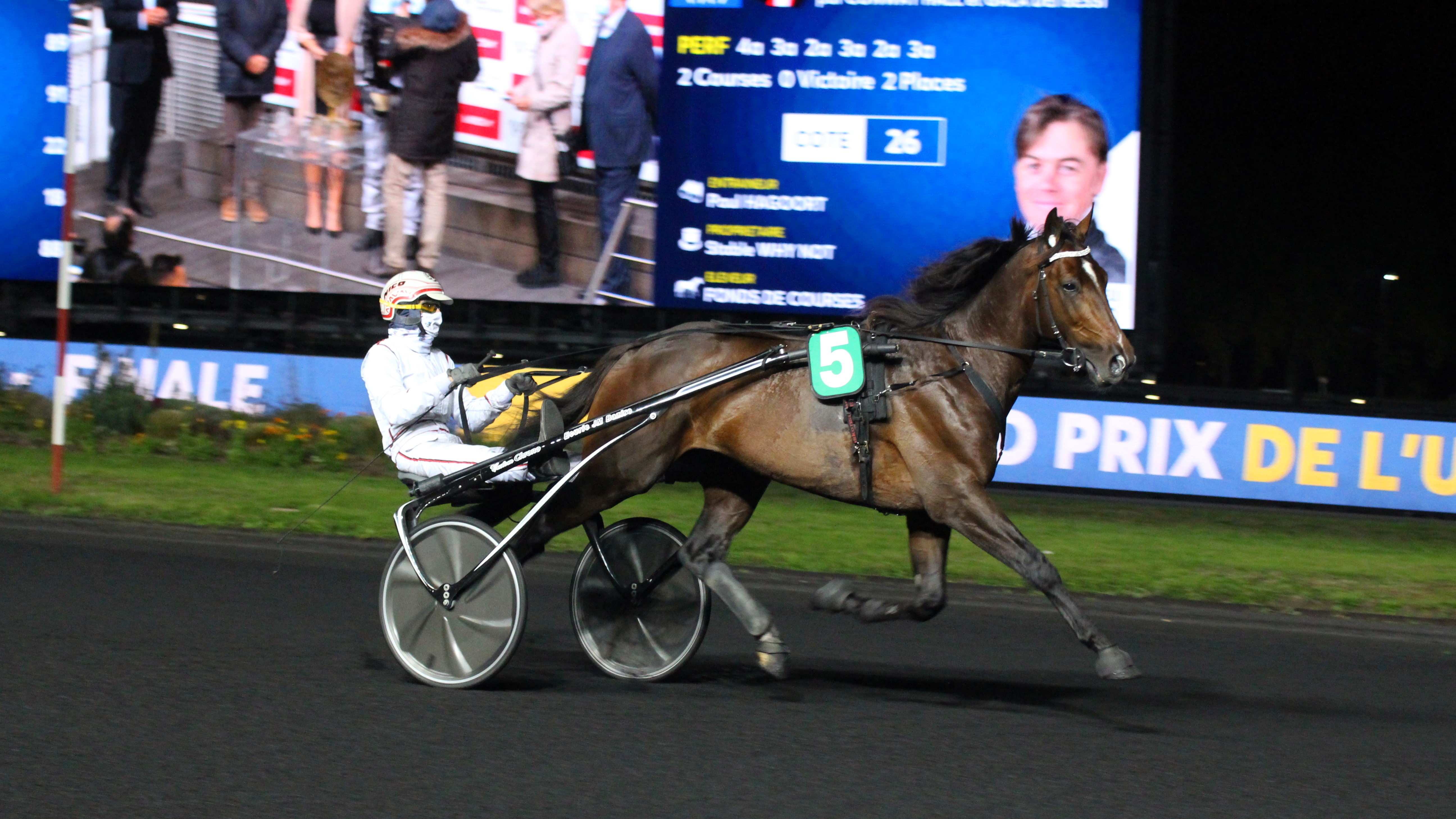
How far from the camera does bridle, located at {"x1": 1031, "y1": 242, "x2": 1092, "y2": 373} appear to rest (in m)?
5.80

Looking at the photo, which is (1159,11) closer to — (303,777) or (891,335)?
(891,335)

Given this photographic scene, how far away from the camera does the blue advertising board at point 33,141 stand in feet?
49.7

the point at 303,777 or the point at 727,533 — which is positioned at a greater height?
the point at 727,533

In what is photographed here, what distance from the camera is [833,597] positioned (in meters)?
5.92

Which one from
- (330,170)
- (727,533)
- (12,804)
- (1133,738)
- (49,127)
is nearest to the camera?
(12,804)

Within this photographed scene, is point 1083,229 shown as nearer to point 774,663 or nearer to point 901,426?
point 901,426

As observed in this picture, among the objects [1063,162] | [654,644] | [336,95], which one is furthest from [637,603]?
[336,95]

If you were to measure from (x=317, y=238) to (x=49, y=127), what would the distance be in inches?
129

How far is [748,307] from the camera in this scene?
13070 mm

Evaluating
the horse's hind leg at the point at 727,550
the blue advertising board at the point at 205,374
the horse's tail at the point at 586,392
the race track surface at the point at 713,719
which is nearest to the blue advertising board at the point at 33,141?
the blue advertising board at the point at 205,374

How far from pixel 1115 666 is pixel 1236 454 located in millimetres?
7433

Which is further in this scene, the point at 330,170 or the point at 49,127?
the point at 49,127

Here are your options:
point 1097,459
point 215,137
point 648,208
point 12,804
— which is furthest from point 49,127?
point 12,804

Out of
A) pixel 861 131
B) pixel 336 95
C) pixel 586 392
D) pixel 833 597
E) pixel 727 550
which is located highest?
pixel 336 95
